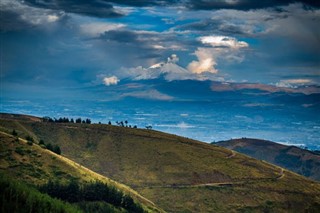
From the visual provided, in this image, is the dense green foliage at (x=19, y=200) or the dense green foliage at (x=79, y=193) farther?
the dense green foliage at (x=79, y=193)

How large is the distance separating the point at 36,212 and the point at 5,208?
27.2 ft

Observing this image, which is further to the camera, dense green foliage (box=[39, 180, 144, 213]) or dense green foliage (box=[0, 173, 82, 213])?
dense green foliage (box=[39, 180, 144, 213])

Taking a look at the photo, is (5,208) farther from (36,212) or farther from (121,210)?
(121,210)

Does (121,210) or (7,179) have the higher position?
(7,179)

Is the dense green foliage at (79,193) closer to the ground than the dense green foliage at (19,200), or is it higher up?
closer to the ground

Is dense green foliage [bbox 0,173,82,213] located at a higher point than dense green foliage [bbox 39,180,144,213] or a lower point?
higher

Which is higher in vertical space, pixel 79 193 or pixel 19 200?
pixel 19 200

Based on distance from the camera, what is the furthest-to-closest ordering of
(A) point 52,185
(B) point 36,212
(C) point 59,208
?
(A) point 52,185 < (C) point 59,208 < (B) point 36,212

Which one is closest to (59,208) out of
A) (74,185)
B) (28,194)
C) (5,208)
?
(28,194)

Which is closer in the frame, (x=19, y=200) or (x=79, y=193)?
(x=19, y=200)

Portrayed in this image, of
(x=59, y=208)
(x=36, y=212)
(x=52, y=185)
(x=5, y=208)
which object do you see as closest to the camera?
(x=5, y=208)

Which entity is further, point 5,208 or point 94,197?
point 94,197

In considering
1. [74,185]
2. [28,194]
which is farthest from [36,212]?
[74,185]

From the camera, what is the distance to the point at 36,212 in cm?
7331
